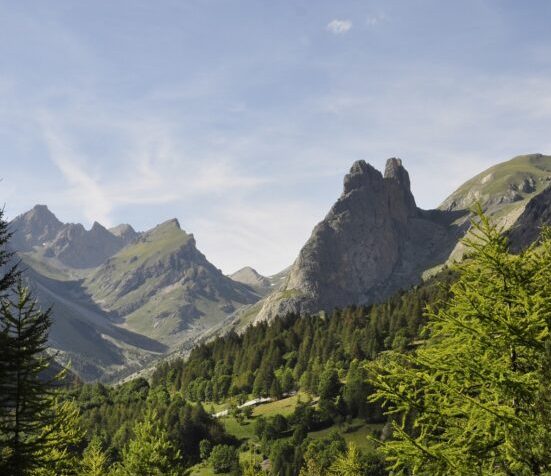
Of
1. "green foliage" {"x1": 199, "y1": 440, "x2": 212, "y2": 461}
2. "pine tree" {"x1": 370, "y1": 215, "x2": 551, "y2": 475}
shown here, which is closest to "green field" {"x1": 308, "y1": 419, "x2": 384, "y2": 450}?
"green foliage" {"x1": 199, "y1": 440, "x2": 212, "y2": 461}

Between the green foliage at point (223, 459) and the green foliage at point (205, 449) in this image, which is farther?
the green foliage at point (205, 449)

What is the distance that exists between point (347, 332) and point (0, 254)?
6435 inches

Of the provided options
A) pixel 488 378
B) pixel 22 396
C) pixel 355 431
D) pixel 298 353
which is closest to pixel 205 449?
pixel 355 431

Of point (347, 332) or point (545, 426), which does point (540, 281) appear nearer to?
point (545, 426)

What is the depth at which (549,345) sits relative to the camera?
43.2 ft

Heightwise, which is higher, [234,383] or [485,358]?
[485,358]

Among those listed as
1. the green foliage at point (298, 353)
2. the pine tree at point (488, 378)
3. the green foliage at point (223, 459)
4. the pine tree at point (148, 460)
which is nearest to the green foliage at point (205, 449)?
the green foliage at point (223, 459)

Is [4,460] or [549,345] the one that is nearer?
[549,345]

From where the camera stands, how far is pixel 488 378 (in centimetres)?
1339

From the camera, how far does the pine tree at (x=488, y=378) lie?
12781mm

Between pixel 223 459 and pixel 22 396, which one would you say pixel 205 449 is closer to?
pixel 223 459

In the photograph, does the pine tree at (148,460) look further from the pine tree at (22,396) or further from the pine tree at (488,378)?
the pine tree at (488,378)

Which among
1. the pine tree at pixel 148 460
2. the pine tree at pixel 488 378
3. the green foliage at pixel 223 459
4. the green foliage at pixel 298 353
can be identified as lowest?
the green foliage at pixel 223 459

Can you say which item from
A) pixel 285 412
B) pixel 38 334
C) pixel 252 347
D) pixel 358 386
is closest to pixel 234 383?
pixel 252 347
